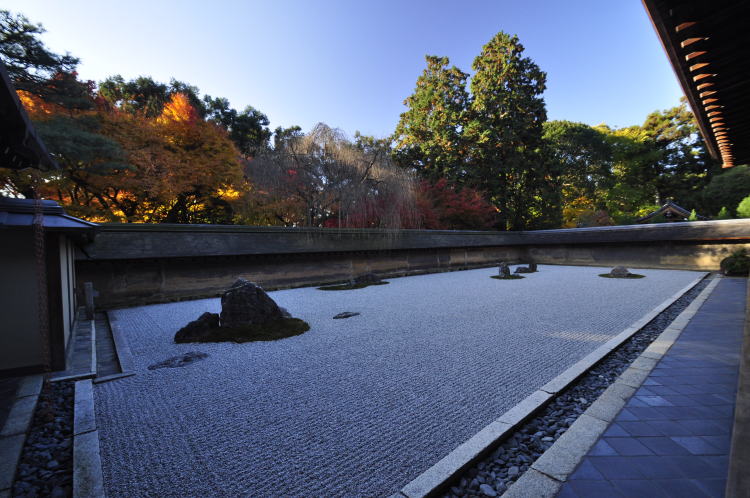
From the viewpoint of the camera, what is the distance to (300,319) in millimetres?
5863

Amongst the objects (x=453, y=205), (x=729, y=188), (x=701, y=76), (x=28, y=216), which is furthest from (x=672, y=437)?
(x=729, y=188)

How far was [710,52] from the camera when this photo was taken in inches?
105

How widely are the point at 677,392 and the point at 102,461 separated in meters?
4.57

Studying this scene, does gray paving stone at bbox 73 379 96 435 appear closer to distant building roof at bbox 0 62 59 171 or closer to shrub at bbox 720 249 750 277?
distant building roof at bbox 0 62 59 171

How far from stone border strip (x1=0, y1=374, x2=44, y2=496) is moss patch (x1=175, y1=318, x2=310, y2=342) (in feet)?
5.65

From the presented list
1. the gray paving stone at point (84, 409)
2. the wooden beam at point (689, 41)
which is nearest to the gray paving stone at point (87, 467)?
the gray paving stone at point (84, 409)

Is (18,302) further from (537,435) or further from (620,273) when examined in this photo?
(620,273)

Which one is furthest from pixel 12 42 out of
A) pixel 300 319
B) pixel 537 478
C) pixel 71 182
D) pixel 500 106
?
pixel 500 106

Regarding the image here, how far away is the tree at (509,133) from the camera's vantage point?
64.7ft

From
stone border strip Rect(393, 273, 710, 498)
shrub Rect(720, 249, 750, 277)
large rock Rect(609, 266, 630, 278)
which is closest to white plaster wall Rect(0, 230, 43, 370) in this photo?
stone border strip Rect(393, 273, 710, 498)

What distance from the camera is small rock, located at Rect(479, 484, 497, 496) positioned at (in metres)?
1.73

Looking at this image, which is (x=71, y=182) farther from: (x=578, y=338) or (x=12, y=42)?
(x=578, y=338)

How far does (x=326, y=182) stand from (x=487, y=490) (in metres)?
11.7

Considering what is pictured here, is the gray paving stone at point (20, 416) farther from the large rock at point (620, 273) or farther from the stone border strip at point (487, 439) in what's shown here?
the large rock at point (620, 273)
